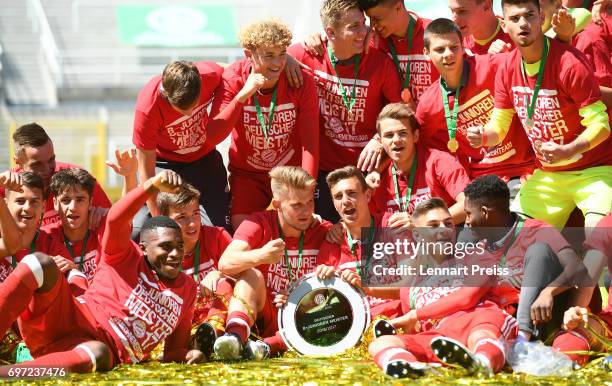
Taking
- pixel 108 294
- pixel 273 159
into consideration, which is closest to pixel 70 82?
pixel 273 159

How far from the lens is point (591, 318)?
6.11m

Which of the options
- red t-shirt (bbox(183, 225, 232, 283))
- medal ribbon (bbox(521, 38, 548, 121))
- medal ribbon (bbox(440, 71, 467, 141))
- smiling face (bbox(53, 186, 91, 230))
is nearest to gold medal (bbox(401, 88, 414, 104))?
medal ribbon (bbox(440, 71, 467, 141))

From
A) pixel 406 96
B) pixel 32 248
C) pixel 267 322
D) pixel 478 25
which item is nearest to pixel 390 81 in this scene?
pixel 406 96

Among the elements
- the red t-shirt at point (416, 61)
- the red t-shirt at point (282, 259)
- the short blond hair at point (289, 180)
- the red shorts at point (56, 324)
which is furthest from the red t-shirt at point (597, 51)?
the red shorts at point (56, 324)

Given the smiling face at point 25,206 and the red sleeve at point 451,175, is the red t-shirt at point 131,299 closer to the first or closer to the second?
the smiling face at point 25,206

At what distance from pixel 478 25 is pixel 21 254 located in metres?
3.92

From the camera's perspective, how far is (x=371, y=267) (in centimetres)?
692

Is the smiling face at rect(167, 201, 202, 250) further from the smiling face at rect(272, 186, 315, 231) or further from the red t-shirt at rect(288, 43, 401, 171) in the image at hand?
the red t-shirt at rect(288, 43, 401, 171)

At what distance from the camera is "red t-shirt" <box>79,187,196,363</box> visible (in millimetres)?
6098

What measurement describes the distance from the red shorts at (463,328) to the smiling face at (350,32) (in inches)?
102

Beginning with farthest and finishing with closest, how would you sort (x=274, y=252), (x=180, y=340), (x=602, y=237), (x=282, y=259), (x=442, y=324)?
(x=282, y=259), (x=274, y=252), (x=180, y=340), (x=602, y=237), (x=442, y=324)

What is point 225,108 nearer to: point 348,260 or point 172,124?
point 172,124

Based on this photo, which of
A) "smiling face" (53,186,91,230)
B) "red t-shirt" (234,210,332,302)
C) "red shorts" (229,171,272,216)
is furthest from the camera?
"red shorts" (229,171,272,216)

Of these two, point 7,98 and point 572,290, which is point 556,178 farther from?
point 7,98
